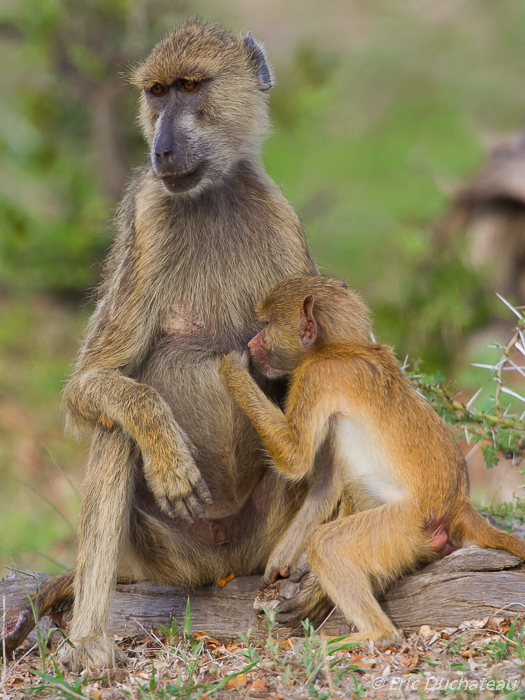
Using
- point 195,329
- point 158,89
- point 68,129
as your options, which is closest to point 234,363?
point 195,329

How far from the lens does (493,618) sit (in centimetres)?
317

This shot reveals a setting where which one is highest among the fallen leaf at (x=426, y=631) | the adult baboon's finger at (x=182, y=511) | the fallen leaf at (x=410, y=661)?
the adult baboon's finger at (x=182, y=511)

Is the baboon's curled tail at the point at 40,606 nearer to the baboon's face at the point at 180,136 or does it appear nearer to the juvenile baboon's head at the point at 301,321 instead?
the juvenile baboon's head at the point at 301,321

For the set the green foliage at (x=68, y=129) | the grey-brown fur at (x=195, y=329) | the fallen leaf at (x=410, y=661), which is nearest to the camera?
the fallen leaf at (x=410, y=661)

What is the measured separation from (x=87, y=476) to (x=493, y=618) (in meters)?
1.66

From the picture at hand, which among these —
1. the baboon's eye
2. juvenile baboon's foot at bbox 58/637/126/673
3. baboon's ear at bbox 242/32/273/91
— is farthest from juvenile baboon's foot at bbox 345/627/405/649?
baboon's ear at bbox 242/32/273/91

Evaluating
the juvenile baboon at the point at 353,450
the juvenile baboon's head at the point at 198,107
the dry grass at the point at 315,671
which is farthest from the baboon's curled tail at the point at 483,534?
the juvenile baboon's head at the point at 198,107

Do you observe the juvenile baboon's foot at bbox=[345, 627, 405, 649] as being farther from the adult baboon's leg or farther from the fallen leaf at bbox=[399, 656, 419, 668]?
the adult baboon's leg

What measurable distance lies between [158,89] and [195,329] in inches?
40.9

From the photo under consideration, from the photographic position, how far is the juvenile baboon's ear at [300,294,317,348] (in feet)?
11.4

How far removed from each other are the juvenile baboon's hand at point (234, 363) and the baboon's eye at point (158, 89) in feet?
3.80

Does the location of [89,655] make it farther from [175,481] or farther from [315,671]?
[315,671]

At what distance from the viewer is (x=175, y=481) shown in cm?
335

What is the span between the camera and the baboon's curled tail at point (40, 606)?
3475 millimetres
